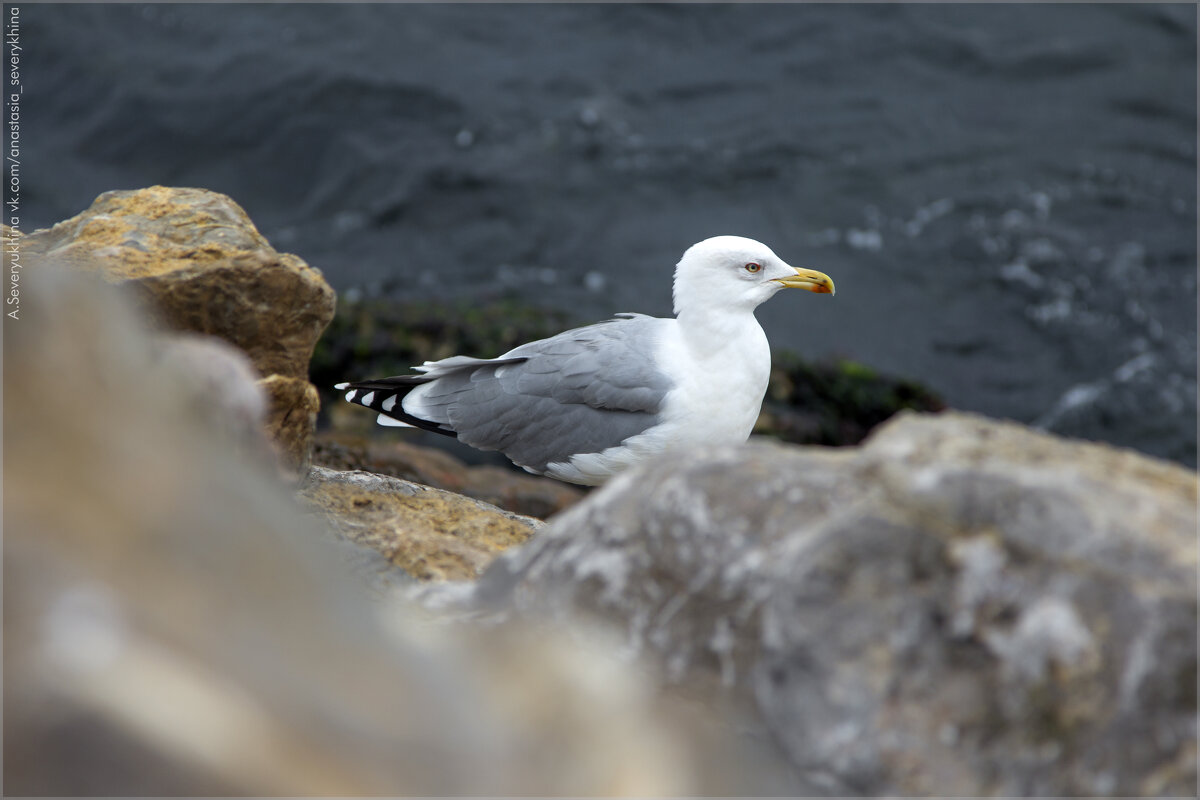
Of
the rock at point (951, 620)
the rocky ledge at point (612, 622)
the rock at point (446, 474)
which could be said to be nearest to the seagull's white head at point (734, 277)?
the rock at point (446, 474)

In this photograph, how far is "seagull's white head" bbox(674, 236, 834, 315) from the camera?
19.8 ft

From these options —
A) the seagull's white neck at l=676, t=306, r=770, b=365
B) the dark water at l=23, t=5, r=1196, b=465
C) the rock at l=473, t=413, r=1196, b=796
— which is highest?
the dark water at l=23, t=5, r=1196, b=465

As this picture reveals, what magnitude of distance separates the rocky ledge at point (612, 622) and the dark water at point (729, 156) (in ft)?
30.1

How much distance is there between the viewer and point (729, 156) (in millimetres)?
14023

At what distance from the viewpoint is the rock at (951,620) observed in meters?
2.27

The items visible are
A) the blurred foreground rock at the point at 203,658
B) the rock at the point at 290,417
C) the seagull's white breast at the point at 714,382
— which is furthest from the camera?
the seagull's white breast at the point at 714,382

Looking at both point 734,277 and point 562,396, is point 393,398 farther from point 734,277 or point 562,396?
point 734,277

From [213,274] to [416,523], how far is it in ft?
4.43

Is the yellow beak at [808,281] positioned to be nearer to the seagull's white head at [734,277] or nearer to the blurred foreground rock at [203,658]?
the seagull's white head at [734,277]

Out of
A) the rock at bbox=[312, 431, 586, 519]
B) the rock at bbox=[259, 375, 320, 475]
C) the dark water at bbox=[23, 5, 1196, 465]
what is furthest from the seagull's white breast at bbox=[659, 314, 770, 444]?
the dark water at bbox=[23, 5, 1196, 465]

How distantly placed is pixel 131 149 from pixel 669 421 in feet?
36.6

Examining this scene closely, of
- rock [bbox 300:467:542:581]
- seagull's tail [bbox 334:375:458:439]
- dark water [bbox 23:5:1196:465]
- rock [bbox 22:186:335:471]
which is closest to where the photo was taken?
rock [bbox 300:467:542:581]

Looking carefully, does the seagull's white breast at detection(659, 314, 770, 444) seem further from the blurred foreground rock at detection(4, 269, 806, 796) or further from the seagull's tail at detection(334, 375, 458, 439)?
the blurred foreground rock at detection(4, 269, 806, 796)

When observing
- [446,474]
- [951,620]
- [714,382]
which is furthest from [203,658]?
[446,474]
